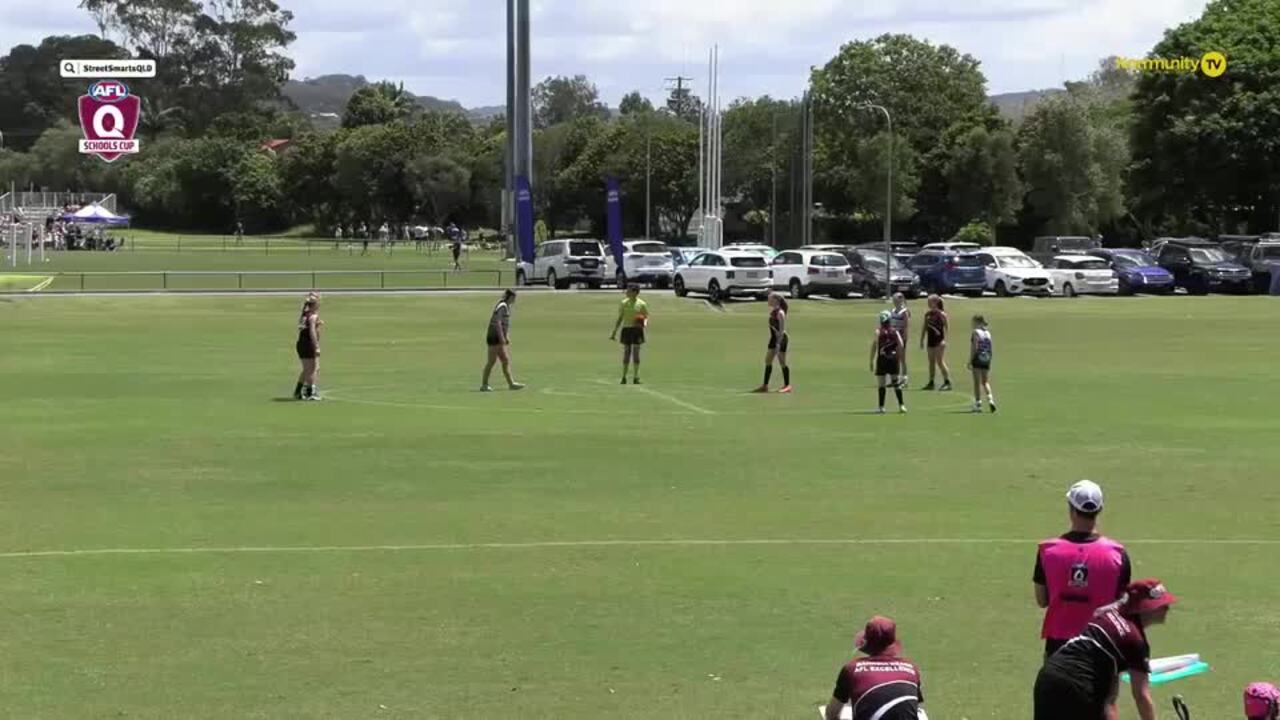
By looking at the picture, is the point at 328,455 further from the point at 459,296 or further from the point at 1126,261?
the point at 1126,261

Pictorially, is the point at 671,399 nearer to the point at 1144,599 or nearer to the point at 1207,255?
the point at 1144,599

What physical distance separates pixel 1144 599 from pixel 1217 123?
75.3 metres

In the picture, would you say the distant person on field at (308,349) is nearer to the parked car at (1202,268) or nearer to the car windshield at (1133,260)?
the car windshield at (1133,260)

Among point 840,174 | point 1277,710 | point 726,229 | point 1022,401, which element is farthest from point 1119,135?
point 1277,710

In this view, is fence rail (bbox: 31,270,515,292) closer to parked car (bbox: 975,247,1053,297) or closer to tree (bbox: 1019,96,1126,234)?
parked car (bbox: 975,247,1053,297)

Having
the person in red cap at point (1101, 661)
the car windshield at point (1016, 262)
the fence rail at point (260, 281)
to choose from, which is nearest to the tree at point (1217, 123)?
the car windshield at point (1016, 262)

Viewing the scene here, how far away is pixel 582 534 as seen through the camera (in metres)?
15.4

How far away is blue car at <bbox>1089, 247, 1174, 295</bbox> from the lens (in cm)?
6469

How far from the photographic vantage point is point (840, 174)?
97875 mm

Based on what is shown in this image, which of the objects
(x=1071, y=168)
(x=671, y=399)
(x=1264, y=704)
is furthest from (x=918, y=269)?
(x=1264, y=704)

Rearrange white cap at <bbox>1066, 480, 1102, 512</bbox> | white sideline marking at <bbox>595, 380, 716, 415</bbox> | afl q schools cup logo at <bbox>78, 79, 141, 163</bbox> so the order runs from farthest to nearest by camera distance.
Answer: afl q schools cup logo at <bbox>78, 79, 141, 163</bbox> < white sideline marking at <bbox>595, 380, 716, 415</bbox> < white cap at <bbox>1066, 480, 1102, 512</bbox>

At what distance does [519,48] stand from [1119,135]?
3188cm

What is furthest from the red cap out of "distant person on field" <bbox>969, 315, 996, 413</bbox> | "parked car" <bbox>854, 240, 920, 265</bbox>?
"parked car" <bbox>854, 240, 920, 265</bbox>

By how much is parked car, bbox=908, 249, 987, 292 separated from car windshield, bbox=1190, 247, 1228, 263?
8.63 meters
